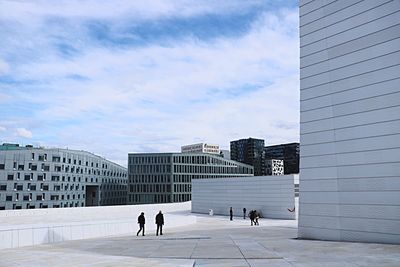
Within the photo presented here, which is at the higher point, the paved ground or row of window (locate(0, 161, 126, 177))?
row of window (locate(0, 161, 126, 177))

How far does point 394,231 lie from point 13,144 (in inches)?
4737

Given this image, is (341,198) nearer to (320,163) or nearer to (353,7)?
(320,163)

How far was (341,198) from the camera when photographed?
19.8 metres

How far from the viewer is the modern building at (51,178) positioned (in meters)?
88.6

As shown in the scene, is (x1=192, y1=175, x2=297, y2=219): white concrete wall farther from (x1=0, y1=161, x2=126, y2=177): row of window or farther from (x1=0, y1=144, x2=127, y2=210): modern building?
(x1=0, y1=161, x2=126, y2=177): row of window

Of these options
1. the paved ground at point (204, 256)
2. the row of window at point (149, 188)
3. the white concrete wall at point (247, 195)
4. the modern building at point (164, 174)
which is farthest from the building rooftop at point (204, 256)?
the row of window at point (149, 188)

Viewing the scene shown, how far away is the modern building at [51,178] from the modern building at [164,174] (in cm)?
1581

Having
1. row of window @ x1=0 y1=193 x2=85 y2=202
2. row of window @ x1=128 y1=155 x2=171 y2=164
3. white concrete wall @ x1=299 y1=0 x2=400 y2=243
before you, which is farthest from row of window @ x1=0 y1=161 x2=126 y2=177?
white concrete wall @ x1=299 y1=0 x2=400 y2=243

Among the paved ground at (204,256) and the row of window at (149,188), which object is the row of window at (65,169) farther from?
the paved ground at (204,256)

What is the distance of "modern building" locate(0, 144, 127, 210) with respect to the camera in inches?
3487

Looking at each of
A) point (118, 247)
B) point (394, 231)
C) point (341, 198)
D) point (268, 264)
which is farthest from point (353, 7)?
point (118, 247)

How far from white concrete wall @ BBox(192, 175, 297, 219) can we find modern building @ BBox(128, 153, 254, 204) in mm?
40978

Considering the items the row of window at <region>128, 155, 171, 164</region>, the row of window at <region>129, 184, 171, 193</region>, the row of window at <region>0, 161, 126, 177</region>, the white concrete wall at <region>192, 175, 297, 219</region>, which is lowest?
the row of window at <region>129, 184, 171, 193</region>

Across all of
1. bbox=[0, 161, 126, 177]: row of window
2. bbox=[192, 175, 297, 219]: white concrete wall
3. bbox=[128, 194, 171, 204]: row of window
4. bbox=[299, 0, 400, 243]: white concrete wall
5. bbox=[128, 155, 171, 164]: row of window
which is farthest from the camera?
bbox=[128, 155, 171, 164]: row of window
